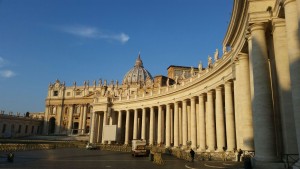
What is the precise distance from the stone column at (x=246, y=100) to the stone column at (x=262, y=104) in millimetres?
4784

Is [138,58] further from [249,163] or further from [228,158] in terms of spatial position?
[249,163]

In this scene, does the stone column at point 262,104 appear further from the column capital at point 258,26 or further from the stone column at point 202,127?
the stone column at point 202,127

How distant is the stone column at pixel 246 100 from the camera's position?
2412cm

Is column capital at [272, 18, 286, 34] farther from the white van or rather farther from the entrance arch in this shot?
the entrance arch

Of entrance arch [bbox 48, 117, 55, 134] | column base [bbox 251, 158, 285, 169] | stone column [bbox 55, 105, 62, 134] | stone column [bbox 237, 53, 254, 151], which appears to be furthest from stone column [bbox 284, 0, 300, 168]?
entrance arch [bbox 48, 117, 55, 134]

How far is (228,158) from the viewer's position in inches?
1292

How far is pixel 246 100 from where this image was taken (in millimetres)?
25422

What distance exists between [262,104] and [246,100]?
638 cm

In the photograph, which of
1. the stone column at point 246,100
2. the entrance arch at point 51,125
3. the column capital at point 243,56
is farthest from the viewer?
the entrance arch at point 51,125

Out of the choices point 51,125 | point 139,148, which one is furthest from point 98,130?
point 51,125

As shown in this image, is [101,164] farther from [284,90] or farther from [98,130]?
[98,130]

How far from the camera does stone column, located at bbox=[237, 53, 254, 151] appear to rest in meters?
24.1

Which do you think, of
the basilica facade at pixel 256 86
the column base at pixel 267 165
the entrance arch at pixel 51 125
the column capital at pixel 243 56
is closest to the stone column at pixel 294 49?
the basilica facade at pixel 256 86

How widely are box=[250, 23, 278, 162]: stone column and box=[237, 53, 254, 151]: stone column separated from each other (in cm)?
478
